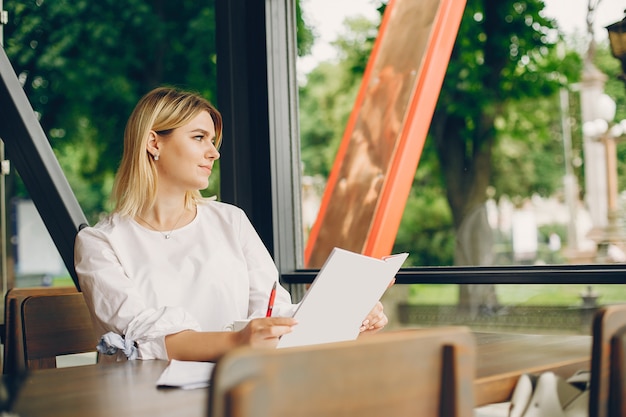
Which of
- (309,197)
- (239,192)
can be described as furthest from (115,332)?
(309,197)

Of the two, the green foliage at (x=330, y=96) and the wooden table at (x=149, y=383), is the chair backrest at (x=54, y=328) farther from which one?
the green foliage at (x=330, y=96)

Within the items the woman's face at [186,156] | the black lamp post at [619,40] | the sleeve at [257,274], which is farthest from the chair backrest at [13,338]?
the black lamp post at [619,40]

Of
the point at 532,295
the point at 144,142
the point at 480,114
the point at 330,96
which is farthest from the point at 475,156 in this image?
the point at 144,142

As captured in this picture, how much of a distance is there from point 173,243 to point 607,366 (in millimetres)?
1163

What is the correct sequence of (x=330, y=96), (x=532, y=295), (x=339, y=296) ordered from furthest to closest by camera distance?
1. (x=330, y=96)
2. (x=532, y=295)
3. (x=339, y=296)

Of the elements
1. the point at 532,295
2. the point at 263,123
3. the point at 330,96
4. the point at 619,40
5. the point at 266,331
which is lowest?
the point at 532,295

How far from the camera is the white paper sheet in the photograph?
1.22 metres

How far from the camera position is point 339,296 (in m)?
1.39

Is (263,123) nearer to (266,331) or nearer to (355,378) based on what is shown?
(266,331)

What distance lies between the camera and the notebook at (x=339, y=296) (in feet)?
4.37

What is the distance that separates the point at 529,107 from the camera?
8102mm

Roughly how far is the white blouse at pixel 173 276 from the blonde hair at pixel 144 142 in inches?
2.5

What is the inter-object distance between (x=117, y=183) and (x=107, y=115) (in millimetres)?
6243

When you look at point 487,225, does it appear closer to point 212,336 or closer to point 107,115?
point 107,115
